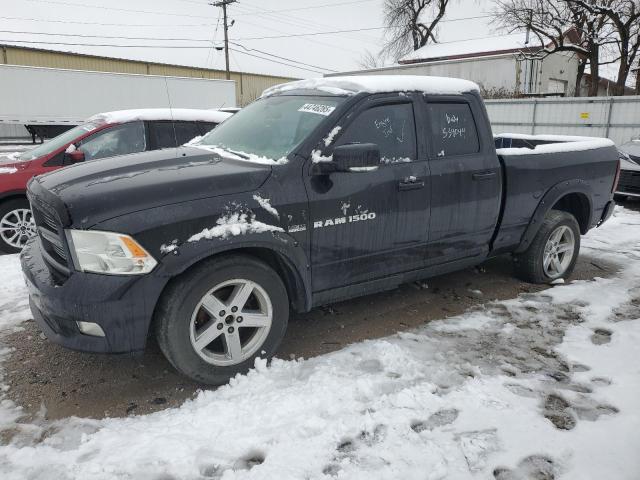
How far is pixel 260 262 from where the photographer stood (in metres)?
3.16

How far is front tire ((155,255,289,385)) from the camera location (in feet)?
9.54

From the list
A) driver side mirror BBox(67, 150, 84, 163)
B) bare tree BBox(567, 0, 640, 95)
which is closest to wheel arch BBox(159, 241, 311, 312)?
driver side mirror BBox(67, 150, 84, 163)

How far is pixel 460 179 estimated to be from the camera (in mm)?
4016

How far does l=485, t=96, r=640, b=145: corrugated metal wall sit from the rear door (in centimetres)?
1271

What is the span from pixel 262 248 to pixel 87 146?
4.07 metres

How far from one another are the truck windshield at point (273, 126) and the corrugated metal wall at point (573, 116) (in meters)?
13.9

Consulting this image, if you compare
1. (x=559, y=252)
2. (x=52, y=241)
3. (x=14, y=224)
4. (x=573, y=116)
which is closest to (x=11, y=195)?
(x=14, y=224)

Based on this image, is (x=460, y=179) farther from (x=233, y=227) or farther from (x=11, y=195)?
(x=11, y=195)

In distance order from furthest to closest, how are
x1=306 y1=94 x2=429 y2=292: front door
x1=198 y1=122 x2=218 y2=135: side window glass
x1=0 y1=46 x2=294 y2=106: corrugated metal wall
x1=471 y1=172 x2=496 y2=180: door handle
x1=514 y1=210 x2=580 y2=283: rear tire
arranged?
x1=0 y1=46 x2=294 y2=106: corrugated metal wall, x1=198 y1=122 x2=218 y2=135: side window glass, x1=514 y1=210 x2=580 y2=283: rear tire, x1=471 y1=172 x2=496 y2=180: door handle, x1=306 y1=94 x2=429 y2=292: front door

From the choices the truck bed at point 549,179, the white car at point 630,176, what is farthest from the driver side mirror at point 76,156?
the white car at point 630,176

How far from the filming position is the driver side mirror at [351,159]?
3.21 metres

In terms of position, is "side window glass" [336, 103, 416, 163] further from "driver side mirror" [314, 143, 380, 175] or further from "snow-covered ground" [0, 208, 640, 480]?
"snow-covered ground" [0, 208, 640, 480]

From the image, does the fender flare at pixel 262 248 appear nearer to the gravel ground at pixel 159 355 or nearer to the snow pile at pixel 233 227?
the snow pile at pixel 233 227

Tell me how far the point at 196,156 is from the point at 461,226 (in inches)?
85.5
